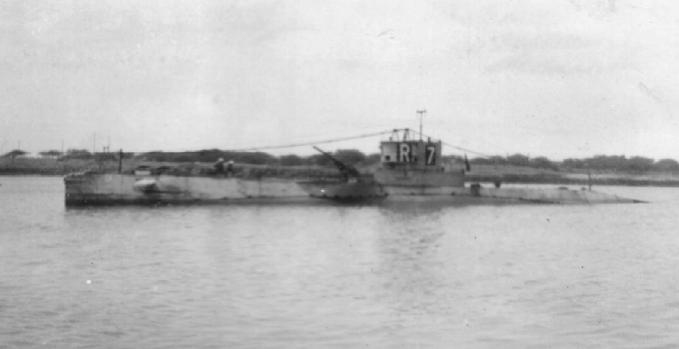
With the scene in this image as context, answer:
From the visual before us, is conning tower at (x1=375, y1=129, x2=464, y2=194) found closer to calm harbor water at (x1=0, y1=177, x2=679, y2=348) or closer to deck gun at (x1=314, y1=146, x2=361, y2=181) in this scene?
deck gun at (x1=314, y1=146, x2=361, y2=181)

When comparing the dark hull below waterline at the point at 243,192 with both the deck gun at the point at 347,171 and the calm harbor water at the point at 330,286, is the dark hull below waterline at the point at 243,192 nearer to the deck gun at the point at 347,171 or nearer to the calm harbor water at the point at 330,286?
the deck gun at the point at 347,171

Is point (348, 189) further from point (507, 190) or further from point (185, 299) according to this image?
point (185, 299)

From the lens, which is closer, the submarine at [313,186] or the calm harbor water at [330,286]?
the calm harbor water at [330,286]

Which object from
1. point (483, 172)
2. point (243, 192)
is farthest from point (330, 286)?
point (483, 172)

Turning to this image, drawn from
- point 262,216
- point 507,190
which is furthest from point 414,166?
point 262,216

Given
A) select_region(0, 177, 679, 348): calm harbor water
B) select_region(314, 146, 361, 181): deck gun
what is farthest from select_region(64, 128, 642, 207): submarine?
select_region(0, 177, 679, 348): calm harbor water

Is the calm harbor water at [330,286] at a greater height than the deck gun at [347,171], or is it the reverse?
the deck gun at [347,171]

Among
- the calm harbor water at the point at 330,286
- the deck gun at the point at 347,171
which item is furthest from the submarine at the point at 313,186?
the calm harbor water at the point at 330,286

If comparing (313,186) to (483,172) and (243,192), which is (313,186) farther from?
(483,172)
